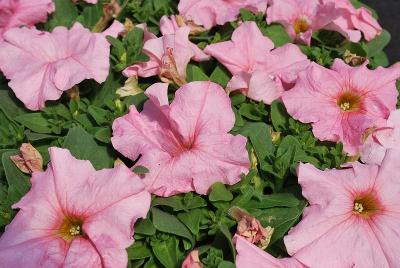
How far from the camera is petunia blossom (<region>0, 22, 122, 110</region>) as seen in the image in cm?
146

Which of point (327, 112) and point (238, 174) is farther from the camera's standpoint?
point (327, 112)

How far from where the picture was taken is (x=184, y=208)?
3.99 feet

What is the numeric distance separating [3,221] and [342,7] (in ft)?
4.05

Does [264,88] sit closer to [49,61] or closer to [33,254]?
[49,61]

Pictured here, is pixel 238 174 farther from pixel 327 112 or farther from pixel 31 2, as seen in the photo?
pixel 31 2

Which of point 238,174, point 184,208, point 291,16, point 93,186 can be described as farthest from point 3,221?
point 291,16

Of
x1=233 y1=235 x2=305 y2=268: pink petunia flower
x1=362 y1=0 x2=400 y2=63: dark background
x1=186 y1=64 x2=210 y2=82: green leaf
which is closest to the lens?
x1=233 y1=235 x2=305 y2=268: pink petunia flower

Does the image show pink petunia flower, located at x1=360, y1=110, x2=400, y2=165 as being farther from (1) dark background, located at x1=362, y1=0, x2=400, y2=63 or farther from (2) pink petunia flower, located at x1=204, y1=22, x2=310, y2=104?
(1) dark background, located at x1=362, y1=0, x2=400, y2=63

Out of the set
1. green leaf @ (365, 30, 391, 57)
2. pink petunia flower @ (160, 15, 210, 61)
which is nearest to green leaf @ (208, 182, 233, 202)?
pink petunia flower @ (160, 15, 210, 61)

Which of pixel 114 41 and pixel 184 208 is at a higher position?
pixel 114 41

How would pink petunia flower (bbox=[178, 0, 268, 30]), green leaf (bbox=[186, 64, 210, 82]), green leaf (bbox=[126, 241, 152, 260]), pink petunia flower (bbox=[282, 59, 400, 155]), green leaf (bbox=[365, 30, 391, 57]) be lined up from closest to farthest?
green leaf (bbox=[126, 241, 152, 260]) → pink petunia flower (bbox=[282, 59, 400, 155]) → green leaf (bbox=[186, 64, 210, 82]) → pink petunia flower (bbox=[178, 0, 268, 30]) → green leaf (bbox=[365, 30, 391, 57])

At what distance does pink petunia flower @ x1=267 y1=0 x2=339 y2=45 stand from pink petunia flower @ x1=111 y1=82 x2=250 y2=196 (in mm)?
545

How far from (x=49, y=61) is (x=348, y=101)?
0.86 meters

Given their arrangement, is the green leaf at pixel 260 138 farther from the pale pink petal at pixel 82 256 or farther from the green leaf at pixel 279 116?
the pale pink petal at pixel 82 256
